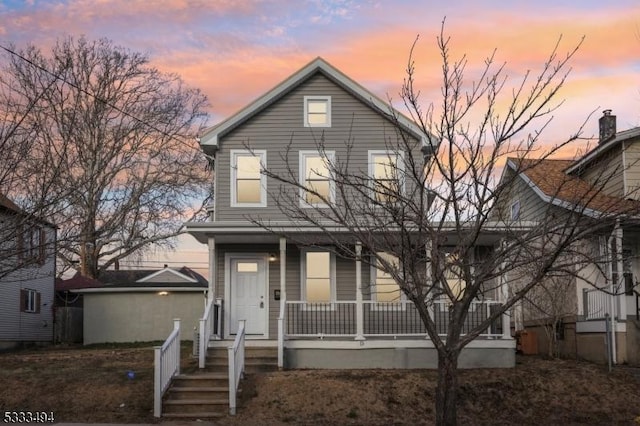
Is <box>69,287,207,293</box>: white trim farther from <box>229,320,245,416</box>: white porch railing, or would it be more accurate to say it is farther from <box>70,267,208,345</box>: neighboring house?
<box>229,320,245,416</box>: white porch railing

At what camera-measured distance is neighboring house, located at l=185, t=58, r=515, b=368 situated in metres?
18.1

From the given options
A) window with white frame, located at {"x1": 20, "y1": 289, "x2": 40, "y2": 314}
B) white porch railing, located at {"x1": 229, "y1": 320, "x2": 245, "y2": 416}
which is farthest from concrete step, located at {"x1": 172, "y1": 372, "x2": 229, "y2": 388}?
window with white frame, located at {"x1": 20, "y1": 289, "x2": 40, "y2": 314}

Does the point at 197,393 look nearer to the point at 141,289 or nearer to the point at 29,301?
the point at 141,289

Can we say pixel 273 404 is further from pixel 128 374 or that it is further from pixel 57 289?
pixel 57 289

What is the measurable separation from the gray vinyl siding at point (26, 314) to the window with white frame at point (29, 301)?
0.13 meters

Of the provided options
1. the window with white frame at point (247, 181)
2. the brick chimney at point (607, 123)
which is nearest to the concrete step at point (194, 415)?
the window with white frame at point (247, 181)

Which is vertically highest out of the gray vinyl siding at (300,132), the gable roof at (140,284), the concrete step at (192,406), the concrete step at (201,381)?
the gray vinyl siding at (300,132)

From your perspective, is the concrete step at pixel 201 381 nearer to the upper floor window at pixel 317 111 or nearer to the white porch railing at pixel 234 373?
the white porch railing at pixel 234 373

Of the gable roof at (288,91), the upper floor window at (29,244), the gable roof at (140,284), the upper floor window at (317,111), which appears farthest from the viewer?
the gable roof at (140,284)

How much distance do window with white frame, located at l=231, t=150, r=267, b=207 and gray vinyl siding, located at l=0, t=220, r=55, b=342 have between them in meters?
9.35

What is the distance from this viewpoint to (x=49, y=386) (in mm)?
14703

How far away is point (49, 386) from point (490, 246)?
11215 mm

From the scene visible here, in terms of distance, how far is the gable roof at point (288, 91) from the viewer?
1916cm

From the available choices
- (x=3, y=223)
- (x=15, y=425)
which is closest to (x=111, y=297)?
(x=15, y=425)
